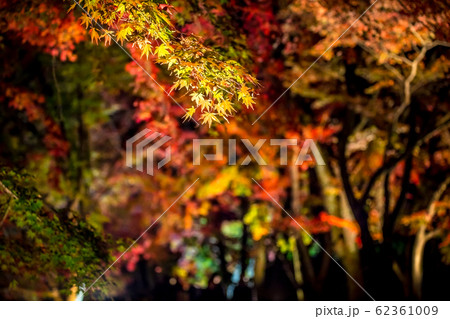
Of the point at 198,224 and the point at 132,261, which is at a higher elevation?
the point at 198,224

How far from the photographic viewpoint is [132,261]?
722 inches

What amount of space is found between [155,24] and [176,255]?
15.9 meters

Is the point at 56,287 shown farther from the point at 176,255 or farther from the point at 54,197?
the point at 176,255

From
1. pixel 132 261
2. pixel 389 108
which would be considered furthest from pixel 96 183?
pixel 389 108

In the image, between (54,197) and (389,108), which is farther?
(54,197)
